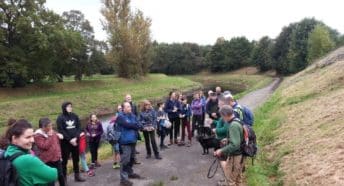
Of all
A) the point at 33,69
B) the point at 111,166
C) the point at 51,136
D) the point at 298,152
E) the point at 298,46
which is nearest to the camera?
the point at 51,136

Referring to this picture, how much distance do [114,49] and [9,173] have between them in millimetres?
52767

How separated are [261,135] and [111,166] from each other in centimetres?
601

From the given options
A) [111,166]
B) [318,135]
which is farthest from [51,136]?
[318,135]

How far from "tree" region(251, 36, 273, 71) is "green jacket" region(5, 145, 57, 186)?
287 feet

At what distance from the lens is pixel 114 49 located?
185 feet

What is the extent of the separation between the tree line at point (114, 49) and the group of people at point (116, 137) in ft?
85.4

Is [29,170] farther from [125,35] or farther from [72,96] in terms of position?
[125,35]

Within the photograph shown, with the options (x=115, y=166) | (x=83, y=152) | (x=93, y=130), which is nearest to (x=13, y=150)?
(x=83, y=152)

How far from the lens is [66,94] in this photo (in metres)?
39.9

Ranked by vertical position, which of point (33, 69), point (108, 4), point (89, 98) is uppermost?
point (108, 4)

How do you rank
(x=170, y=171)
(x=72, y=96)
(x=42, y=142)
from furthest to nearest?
(x=72, y=96) < (x=170, y=171) < (x=42, y=142)

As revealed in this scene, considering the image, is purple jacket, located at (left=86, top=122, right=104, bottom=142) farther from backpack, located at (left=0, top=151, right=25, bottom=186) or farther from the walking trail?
backpack, located at (left=0, top=151, right=25, bottom=186)

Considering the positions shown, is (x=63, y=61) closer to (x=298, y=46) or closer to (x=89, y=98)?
(x=89, y=98)

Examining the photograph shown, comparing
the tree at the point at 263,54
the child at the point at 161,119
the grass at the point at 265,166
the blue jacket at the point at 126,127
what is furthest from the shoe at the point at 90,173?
the tree at the point at 263,54
